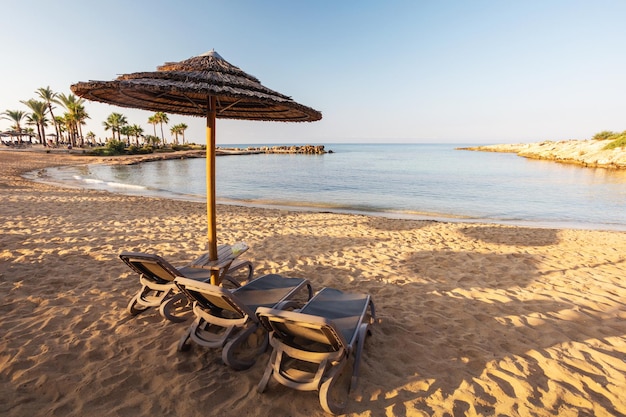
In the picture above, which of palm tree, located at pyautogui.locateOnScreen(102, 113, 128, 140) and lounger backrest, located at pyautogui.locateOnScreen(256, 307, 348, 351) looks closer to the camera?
lounger backrest, located at pyautogui.locateOnScreen(256, 307, 348, 351)

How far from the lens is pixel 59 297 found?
4.29 meters

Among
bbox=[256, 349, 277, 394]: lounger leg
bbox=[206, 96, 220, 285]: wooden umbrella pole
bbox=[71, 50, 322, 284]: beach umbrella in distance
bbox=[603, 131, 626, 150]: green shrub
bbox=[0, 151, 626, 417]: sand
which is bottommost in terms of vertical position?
bbox=[0, 151, 626, 417]: sand

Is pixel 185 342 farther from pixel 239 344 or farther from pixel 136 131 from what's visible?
pixel 136 131

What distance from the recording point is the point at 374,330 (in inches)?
148

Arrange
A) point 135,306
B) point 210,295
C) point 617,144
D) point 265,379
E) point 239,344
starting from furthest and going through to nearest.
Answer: point 617,144
point 135,306
point 239,344
point 210,295
point 265,379

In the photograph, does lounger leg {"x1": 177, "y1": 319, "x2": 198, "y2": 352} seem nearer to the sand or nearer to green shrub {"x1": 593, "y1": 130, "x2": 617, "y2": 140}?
the sand

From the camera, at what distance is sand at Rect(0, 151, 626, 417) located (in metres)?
2.64

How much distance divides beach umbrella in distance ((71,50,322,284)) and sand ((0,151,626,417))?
4.96ft

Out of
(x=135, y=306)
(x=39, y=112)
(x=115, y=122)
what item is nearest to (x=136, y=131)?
(x=115, y=122)

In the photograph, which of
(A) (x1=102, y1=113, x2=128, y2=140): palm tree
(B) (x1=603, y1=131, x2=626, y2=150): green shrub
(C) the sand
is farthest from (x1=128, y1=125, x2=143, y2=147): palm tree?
(B) (x1=603, y1=131, x2=626, y2=150): green shrub

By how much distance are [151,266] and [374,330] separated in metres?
2.97

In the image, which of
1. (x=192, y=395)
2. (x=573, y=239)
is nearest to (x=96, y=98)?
(x=192, y=395)

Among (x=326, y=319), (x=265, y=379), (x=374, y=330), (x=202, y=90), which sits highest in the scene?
(x=202, y=90)

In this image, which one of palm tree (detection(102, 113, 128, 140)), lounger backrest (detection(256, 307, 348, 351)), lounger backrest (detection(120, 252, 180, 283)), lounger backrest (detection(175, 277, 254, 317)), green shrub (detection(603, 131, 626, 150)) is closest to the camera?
lounger backrest (detection(256, 307, 348, 351))
